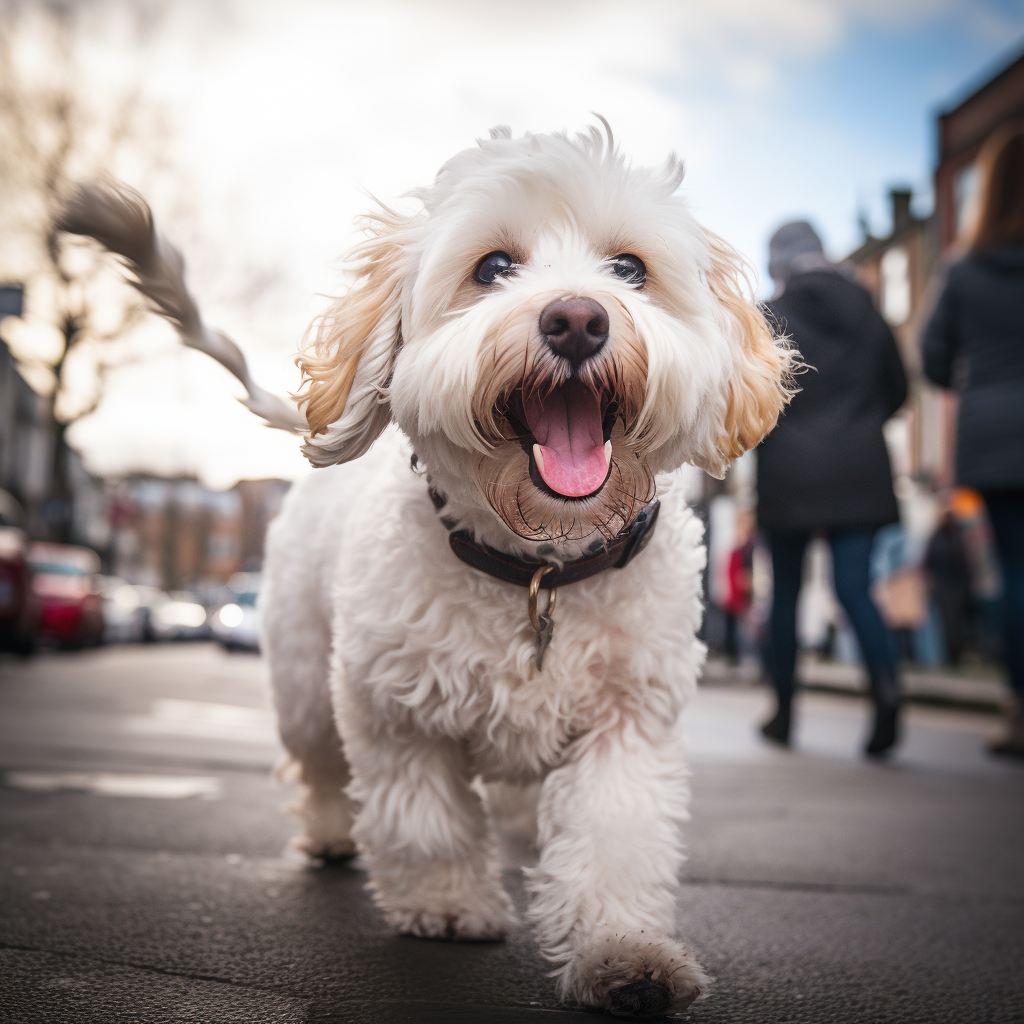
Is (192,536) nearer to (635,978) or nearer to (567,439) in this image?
(567,439)

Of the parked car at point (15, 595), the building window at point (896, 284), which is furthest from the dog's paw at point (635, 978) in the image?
the building window at point (896, 284)

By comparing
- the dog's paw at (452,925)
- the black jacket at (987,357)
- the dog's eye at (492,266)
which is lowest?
the dog's paw at (452,925)

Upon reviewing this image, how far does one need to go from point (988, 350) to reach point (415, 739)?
13.4 feet

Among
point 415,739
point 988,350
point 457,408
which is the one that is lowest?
point 415,739

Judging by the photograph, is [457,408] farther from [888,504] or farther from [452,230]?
[888,504]

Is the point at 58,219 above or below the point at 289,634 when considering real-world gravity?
above

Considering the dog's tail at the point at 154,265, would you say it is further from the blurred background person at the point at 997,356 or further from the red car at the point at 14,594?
the red car at the point at 14,594

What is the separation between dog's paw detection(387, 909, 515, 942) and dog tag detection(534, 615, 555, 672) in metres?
0.60

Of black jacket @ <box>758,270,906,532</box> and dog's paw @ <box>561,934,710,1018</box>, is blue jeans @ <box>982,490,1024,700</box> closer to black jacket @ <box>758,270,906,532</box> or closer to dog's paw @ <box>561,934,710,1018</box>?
black jacket @ <box>758,270,906,532</box>

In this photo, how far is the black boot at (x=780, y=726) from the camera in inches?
246

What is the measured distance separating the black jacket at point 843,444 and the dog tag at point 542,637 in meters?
3.09

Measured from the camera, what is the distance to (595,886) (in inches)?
86.8

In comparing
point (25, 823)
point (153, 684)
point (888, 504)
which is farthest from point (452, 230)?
point (153, 684)

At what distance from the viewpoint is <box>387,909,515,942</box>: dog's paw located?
2516mm
